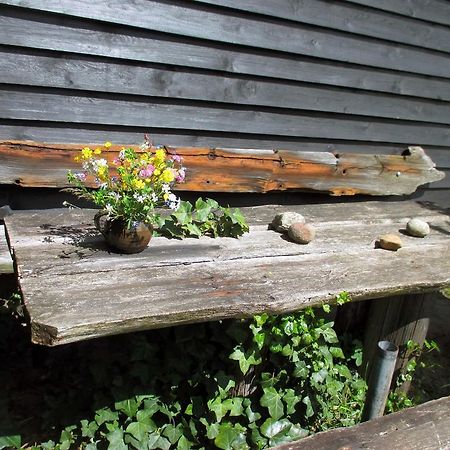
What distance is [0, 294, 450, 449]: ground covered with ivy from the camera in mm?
2600

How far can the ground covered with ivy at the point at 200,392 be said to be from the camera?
2600 millimetres

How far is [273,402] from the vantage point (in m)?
2.71

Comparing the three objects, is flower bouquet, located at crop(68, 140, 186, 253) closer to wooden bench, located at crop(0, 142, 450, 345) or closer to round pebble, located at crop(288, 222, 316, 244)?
wooden bench, located at crop(0, 142, 450, 345)

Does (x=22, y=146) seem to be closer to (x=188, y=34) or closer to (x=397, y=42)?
(x=188, y=34)

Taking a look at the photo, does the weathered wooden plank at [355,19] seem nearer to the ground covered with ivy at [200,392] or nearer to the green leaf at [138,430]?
the ground covered with ivy at [200,392]

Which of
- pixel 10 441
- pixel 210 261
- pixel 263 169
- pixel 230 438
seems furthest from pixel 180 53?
pixel 10 441

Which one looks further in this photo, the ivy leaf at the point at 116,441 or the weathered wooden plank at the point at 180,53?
the weathered wooden plank at the point at 180,53

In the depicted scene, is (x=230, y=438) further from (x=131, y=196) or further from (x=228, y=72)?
(x=228, y=72)

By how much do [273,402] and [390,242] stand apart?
1015mm

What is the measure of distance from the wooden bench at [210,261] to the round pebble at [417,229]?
53mm

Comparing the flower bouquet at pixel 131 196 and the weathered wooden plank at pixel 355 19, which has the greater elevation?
the weathered wooden plank at pixel 355 19

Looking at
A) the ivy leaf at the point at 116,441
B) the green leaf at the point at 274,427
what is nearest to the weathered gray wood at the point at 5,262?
the ivy leaf at the point at 116,441

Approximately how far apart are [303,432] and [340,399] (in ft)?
1.32

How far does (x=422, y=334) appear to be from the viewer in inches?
125
